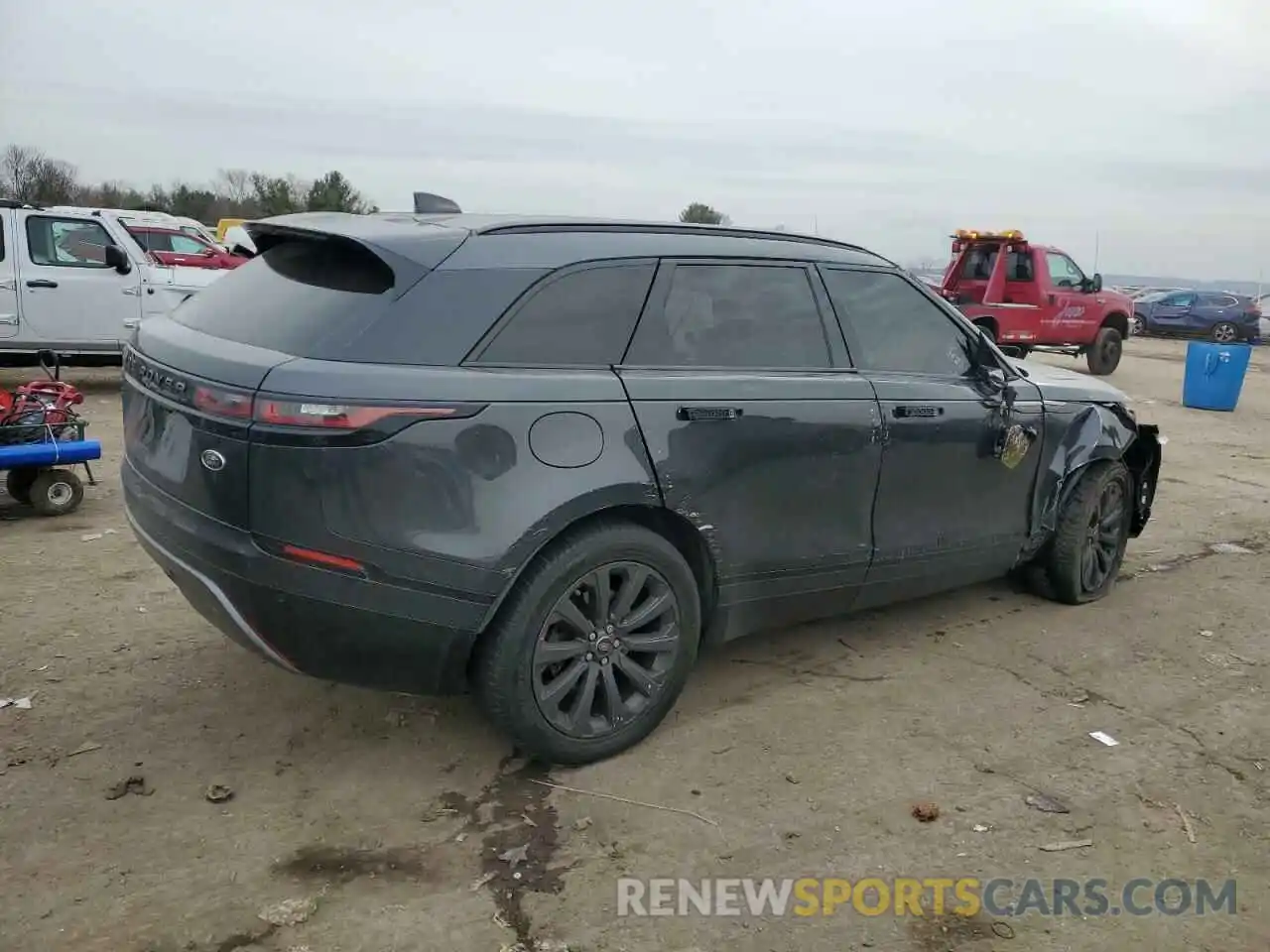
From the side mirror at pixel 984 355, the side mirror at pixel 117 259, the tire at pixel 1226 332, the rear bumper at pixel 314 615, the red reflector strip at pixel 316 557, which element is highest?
the side mirror at pixel 117 259

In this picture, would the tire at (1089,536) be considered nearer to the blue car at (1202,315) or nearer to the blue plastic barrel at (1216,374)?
the blue plastic barrel at (1216,374)

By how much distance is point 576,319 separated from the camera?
3295mm

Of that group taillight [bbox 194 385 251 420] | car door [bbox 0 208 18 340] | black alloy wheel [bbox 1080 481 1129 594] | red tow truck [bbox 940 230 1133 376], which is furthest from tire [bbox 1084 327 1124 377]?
taillight [bbox 194 385 251 420]

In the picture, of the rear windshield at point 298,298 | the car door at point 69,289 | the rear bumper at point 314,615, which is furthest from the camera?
the car door at point 69,289

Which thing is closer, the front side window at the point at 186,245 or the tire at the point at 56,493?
the tire at the point at 56,493

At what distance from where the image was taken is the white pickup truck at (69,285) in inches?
423

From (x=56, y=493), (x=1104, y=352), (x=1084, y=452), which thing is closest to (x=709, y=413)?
(x=1084, y=452)

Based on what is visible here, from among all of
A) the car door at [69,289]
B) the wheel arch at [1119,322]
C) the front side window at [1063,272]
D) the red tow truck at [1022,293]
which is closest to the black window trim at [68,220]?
the car door at [69,289]

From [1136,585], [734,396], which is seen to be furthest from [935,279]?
[734,396]

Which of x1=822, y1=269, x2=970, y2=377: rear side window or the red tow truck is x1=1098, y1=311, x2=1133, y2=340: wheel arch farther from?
x1=822, y1=269, x2=970, y2=377: rear side window

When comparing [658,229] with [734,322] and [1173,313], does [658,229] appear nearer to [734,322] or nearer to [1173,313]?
[734,322]

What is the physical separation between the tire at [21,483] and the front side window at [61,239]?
5351mm

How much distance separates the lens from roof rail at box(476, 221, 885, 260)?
3.38 meters

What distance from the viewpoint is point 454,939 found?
2.55 m
